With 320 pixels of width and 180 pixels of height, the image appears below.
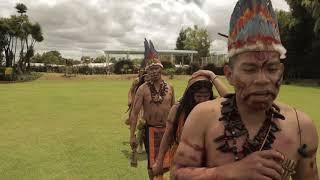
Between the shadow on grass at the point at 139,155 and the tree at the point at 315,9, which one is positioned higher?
the tree at the point at 315,9

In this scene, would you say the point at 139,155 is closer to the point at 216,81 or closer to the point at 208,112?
the point at 216,81

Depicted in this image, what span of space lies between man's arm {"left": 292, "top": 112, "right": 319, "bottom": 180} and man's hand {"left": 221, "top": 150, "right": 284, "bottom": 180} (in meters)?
0.36

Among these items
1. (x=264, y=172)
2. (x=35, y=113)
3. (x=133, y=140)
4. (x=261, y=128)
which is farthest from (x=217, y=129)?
(x=35, y=113)

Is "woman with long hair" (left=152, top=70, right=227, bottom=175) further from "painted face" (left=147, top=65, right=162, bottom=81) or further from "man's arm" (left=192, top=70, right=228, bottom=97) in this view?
"painted face" (left=147, top=65, right=162, bottom=81)

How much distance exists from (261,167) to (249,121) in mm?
352

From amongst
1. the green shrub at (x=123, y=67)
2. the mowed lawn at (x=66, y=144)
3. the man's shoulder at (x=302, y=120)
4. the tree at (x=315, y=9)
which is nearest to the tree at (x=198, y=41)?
the green shrub at (x=123, y=67)

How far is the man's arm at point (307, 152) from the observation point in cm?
234

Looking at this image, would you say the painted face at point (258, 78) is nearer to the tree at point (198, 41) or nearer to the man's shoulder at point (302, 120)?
the man's shoulder at point (302, 120)

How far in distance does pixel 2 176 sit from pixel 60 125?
7344 mm

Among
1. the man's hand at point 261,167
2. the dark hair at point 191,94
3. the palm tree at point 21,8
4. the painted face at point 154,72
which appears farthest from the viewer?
the palm tree at point 21,8

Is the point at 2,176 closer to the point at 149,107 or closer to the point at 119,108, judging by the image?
the point at 149,107

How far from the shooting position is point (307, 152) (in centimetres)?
232

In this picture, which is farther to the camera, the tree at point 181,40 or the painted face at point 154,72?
the tree at point 181,40

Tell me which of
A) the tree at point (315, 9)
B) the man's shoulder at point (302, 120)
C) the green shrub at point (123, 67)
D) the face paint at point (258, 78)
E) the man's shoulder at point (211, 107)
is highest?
the tree at point (315, 9)
